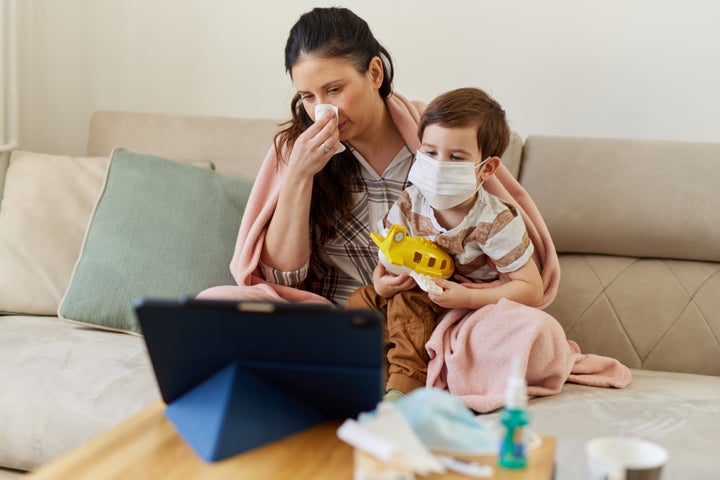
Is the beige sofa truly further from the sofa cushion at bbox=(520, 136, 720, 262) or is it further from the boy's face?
the boy's face

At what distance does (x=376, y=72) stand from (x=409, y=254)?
1.55ft

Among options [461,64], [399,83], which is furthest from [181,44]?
[461,64]

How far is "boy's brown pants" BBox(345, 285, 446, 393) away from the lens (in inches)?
69.7

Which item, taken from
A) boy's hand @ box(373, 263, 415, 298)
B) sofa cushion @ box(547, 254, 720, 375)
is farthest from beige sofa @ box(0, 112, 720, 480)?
boy's hand @ box(373, 263, 415, 298)

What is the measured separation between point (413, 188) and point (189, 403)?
89 cm

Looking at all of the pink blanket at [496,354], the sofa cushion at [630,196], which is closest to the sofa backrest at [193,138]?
the sofa cushion at [630,196]

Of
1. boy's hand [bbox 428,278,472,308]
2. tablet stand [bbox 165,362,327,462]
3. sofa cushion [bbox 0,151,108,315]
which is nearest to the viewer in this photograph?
tablet stand [bbox 165,362,327,462]

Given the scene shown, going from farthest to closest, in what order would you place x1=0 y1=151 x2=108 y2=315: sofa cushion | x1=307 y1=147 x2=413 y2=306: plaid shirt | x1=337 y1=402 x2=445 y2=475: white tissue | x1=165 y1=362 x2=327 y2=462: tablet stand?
x1=0 y1=151 x2=108 y2=315: sofa cushion
x1=307 y1=147 x2=413 y2=306: plaid shirt
x1=165 y1=362 x2=327 y2=462: tablet stand
x1=337 y1=402 x2=445 y2=475: white tissue

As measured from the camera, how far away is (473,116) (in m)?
1.74

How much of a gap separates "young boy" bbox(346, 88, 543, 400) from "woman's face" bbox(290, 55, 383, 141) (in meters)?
0.20

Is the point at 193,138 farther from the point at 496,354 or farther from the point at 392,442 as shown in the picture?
the point at 392,442

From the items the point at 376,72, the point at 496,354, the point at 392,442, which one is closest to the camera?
the point at 392,442

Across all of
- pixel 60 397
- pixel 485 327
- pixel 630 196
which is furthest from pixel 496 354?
pixel 60 397

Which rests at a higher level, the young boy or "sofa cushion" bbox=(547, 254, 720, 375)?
the young boy
